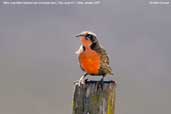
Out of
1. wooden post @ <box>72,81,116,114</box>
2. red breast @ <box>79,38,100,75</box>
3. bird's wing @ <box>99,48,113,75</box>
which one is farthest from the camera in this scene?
bird's wing @ <box>99,48,113,75</box>

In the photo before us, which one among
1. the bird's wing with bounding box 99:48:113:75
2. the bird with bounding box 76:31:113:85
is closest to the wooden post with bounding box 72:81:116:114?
the bird with bounding box 76:31:113:85

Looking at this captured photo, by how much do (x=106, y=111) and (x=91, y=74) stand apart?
63 cm

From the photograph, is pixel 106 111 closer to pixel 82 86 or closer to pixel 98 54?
pixel 82 86

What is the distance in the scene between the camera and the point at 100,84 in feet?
5.14

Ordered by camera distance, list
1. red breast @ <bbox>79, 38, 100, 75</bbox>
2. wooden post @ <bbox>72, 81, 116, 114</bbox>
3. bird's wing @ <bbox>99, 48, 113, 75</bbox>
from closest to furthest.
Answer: wooden post @ <bbox>72, 81, 116, 114</bbox>
red breast @ <bbox>79, 38, 100, 75</bbox>
bird's wing @ <bbox>99, 48, 113, 75</bbox>

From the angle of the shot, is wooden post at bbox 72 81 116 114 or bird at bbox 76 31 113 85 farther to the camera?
bird at bbox 76 31 113 85

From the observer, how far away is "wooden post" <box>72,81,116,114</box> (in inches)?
57.4

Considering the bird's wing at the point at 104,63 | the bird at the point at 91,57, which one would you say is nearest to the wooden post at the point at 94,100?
the bird at the point at 91,57

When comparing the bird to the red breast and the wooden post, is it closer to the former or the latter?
the red breast

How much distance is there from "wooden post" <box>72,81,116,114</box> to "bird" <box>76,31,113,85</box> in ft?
0.84

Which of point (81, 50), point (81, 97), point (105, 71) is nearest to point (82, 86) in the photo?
point (81, 97)

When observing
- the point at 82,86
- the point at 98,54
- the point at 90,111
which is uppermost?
the point at 98,54

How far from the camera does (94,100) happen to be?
1.48m

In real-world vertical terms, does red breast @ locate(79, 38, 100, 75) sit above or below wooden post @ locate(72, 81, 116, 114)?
above
